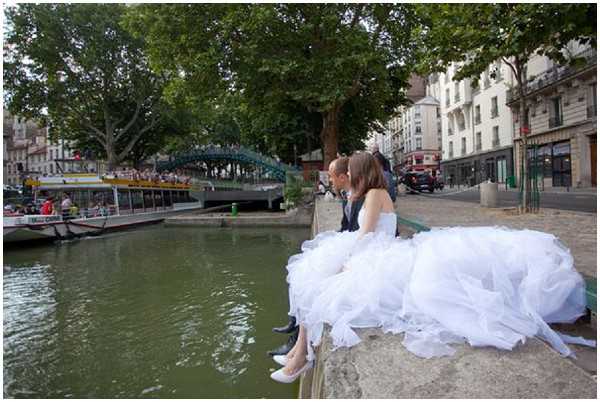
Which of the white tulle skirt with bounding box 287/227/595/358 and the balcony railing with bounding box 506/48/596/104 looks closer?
the white tulle skirt with bounding box 287/227/595/358

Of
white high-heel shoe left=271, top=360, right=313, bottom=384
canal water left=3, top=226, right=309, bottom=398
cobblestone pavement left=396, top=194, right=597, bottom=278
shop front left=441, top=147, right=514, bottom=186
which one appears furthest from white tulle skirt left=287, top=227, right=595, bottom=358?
shop front left=441, top=147, right=514, bottom=186

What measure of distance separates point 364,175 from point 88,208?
74.6 feet

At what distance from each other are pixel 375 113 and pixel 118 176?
15.5 m

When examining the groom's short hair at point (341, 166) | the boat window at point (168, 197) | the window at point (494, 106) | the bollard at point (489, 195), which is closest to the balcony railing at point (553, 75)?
the window at point (494, 106)

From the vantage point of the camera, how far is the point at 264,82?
804 inches

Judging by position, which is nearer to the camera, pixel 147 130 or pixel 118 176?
pixel 118 176

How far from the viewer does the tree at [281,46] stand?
60.5 feet

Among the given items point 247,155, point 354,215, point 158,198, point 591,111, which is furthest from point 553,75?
point 354,215

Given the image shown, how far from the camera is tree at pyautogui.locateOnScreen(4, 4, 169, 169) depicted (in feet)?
91.0

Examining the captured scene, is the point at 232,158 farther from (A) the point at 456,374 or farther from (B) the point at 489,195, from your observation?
(A) the point at 456,374

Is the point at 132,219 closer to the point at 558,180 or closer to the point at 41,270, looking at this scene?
the point at 41,270

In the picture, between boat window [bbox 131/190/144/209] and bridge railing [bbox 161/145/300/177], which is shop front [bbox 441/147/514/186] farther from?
boat window [bbox 131/190/144/209]

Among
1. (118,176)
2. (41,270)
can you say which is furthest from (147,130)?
(41,270)

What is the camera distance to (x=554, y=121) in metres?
28.1
